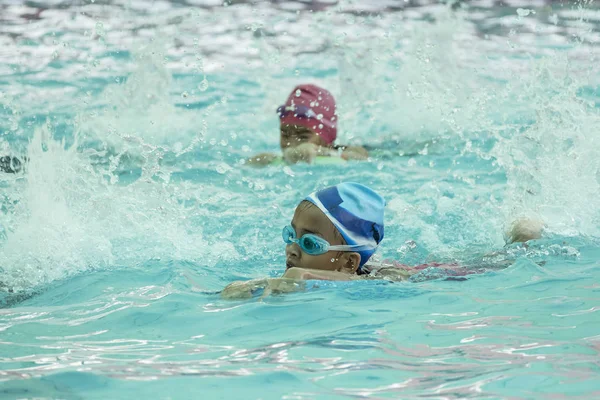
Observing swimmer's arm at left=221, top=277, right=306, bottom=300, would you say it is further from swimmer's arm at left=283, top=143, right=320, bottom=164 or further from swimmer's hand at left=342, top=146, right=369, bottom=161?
swimmer's hand at left=342, top=146, right=369, bottom=161

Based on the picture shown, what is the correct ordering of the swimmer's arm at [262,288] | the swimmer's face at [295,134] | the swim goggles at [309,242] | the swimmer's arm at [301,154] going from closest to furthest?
the swimmer's arm at [262,288], the swim goggles at [309,242], the swimmer's arm at [301,154], the swimmer's face at [295,134]

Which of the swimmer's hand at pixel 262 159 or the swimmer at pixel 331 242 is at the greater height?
the swimmer at pixel 331 242

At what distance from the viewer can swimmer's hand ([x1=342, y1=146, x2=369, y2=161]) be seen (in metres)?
8.00

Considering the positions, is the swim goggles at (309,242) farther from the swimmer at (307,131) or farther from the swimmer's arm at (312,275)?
the swimmer at (307,131)

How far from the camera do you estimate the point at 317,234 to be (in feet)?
13.2

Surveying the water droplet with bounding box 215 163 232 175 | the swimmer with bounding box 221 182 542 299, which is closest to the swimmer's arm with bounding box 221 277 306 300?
the swimmer with bounding box 221 182 542 299

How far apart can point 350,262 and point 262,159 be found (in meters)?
3.97

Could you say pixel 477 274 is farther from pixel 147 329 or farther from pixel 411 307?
pixel 147 329

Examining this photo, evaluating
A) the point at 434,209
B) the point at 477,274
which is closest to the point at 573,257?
the point at 477,274

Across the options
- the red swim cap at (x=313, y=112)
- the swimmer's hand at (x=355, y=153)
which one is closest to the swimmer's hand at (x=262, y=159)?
the red swim cap at (x=313, y=112)

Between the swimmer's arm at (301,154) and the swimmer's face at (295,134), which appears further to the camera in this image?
the swimmer's face at (295,134)

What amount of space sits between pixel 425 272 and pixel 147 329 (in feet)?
4.89

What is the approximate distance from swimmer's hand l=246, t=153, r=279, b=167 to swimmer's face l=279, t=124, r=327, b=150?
0.16m

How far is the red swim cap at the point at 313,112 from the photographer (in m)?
8.03
